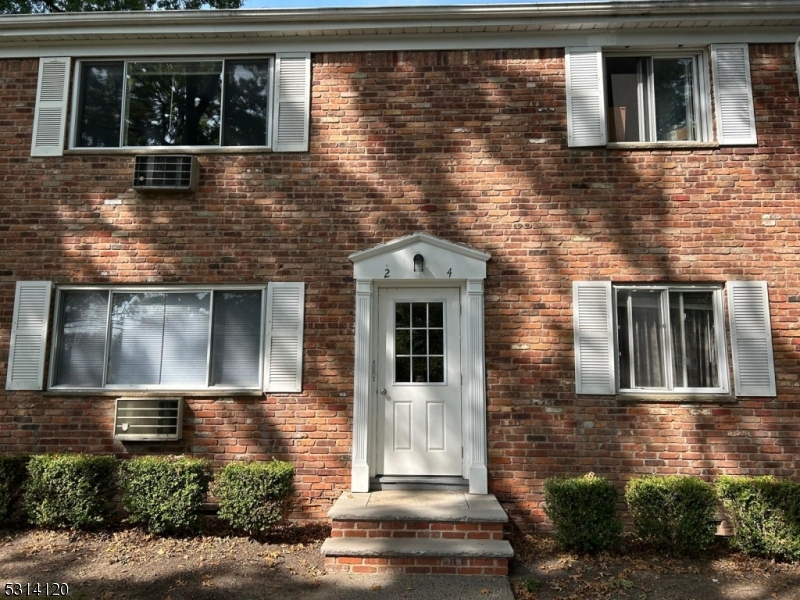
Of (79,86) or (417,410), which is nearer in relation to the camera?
(417,410)

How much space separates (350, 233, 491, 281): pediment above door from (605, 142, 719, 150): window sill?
79.5 inches

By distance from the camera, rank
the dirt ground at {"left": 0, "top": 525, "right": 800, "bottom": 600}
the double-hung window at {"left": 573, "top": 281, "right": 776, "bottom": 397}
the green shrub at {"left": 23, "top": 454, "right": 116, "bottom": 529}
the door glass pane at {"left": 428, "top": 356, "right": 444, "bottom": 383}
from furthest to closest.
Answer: the door glass pane at {"left": 428, "top": 356, "right": 444, "bottom": 383} < the double-hung window at {"left": 573, "top": 281, "right": 776, "bottom": 397} < the green shrub at {"left": 23, "top": 454, "right": 116, "bottom": 529} < the dirt ground at {"left": 0, "top": 525, "right": 800, "bottom": 600}

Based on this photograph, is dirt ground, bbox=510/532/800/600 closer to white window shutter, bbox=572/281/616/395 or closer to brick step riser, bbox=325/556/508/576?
→ brick step riser, bbox=325/556/508/576

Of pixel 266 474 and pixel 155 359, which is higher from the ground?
pixel 155 359

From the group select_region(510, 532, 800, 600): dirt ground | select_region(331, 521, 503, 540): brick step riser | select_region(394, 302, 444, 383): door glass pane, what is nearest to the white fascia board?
select_region(394, 302, 444, 383): door glass pane

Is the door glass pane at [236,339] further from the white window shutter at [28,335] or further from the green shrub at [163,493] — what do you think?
the white window shutter at [28,335]

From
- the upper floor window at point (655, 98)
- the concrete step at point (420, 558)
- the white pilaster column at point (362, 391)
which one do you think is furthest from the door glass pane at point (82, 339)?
the upper floor window at point (655, 98)

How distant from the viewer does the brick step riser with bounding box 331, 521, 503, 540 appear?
206 inches

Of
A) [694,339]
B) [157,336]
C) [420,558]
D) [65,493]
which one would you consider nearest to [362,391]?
[420,558]

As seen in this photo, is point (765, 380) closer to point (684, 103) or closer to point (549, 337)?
point (549, 337)

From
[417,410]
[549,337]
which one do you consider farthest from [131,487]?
[549,337]

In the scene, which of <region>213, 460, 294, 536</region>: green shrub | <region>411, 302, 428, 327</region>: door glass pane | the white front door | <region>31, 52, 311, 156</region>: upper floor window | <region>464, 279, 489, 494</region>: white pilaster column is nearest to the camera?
<region>213, 460, 294, 536</region>: green shrub

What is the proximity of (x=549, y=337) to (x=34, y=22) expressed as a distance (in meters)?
7.15

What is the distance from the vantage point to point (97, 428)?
6.41 metres
